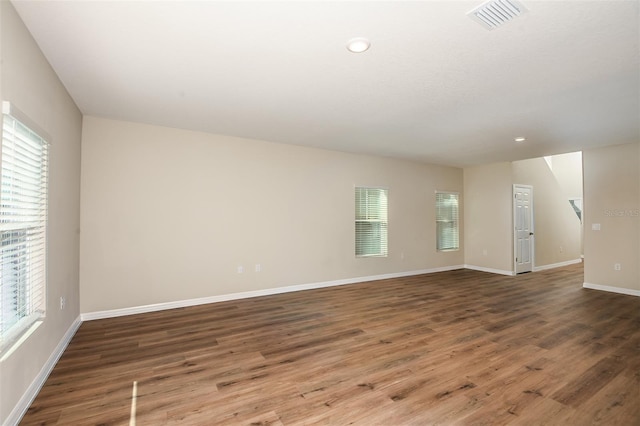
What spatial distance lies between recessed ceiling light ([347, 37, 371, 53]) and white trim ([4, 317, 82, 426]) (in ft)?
10.4

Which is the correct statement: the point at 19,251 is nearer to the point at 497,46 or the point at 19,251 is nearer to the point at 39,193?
the point at 39,193

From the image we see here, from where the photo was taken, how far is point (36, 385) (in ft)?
7.19

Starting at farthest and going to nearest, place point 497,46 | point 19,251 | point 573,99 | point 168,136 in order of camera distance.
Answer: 1. point 168,136
2. point 573,99
3. point 497,46
4. point 19,251

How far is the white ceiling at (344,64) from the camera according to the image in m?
1.90

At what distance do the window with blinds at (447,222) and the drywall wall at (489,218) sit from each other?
0.28 m

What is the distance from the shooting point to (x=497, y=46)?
2238 mm

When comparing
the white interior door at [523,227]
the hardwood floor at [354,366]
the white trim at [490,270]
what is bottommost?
the hardwood floor at [354,366]

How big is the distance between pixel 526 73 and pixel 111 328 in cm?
494

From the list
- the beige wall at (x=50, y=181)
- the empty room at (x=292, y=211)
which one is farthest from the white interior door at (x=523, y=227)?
the beige wall at (x=50, y=181)

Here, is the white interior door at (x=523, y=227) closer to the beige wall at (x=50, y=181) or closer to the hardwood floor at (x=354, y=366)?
the hardwood floor at (x=354, y=366)

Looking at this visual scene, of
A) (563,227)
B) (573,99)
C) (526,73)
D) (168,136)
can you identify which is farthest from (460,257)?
(168,136)

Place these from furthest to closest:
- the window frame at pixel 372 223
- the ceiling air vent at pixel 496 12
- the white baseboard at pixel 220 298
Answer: the window frame at pixel 372 223
the white baseboard at pixel 220 298
the ceiling air vent at pixel 496 12

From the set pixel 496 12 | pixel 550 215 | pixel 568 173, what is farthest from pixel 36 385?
pixel 568 173

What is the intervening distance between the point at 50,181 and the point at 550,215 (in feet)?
30.8
